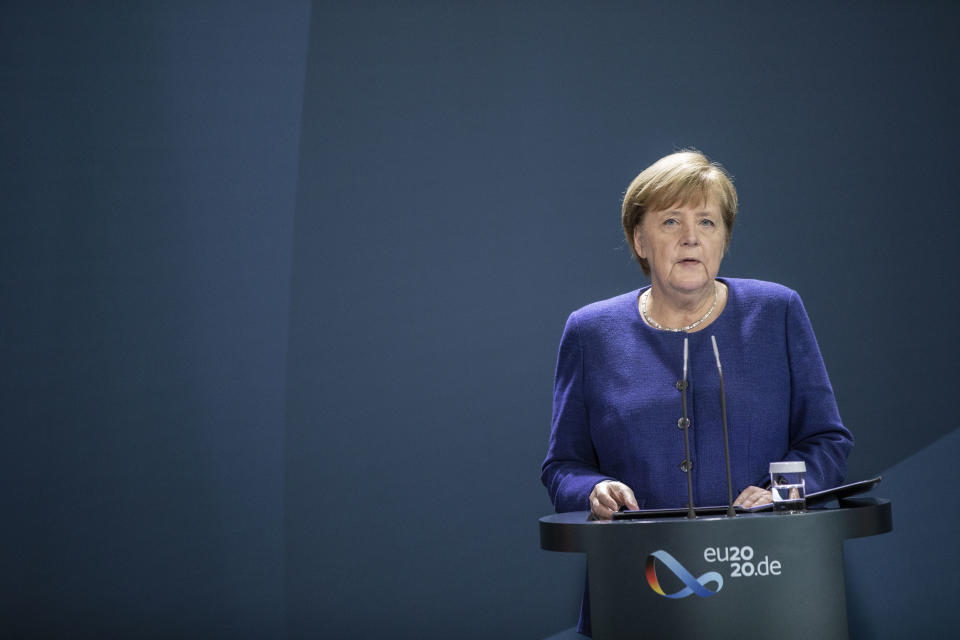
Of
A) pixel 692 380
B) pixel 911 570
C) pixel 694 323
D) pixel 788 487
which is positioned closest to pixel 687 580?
pixel 788 487

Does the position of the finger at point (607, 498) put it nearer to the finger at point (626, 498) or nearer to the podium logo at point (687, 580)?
the finger at point (626, 498)

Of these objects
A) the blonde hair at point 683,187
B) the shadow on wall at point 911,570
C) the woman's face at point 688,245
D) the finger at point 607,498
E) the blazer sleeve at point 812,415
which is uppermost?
the blonde hair at point 683,187

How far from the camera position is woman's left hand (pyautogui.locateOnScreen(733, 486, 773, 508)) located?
135 centimetres

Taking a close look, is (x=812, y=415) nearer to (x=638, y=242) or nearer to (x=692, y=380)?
(x=692, y=380)

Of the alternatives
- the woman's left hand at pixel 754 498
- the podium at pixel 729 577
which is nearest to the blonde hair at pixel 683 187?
the woman's left hand at pixel 754 498

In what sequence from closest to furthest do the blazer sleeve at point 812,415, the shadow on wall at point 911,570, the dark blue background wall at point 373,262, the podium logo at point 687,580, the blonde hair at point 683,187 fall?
the podium logo at point 687,580 → the blazer sleeve at point 812,415 → the blonde hair at point 683,187 → the shadow on wall at point 911,570 → the dark blue background wall at point 373,262

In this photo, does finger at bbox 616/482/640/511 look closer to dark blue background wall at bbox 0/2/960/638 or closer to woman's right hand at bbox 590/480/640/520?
woman's right hand at bbox 590/480/640/520

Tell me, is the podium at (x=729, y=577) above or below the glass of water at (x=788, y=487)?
below

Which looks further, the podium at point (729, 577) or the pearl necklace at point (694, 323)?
the pearl necklace at point (694, 323)

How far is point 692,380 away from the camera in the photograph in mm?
1633

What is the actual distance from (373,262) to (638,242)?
1.88m

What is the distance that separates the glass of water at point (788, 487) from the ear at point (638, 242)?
0.59m

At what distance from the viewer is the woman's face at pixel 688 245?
1639 millimetres

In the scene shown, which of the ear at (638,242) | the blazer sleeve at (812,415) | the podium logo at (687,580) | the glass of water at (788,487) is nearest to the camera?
the podium logo at (687,580)
